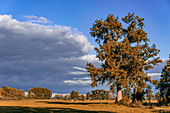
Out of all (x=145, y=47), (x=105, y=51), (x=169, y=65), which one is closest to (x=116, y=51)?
(x=105, y=51)

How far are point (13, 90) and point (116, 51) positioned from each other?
15019cm

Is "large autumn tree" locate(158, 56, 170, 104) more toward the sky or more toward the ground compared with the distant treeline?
more toward the sky

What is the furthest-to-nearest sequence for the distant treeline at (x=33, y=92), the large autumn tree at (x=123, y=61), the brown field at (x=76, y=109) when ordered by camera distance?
the distant treeline at (x=33, y=92), the large autumn tree at (x=123, y=61), the brown field at (x=76, y=109)

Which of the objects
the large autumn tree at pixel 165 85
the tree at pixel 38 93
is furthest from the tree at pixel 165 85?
the tree at pixel 38 93

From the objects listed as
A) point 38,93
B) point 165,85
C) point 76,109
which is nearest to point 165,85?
point 165,85

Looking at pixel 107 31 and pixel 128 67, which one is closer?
pixel 128 67

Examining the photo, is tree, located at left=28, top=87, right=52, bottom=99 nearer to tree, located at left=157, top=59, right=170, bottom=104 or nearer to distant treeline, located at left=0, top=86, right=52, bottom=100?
distant treeline, located at left=0, top=86, right=52, bottom=100

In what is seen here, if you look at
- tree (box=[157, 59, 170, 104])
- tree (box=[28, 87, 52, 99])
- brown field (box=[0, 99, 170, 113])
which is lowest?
tree (box=[28, 87, 52, 99])

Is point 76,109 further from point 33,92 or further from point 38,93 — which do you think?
point 33,92

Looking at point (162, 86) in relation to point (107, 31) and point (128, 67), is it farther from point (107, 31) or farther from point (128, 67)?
point (107, 31)

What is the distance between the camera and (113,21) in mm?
56000

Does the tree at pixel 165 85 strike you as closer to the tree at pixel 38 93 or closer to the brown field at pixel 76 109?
the brown field at pixel 76 109

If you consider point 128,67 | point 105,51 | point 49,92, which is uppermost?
point 105,51

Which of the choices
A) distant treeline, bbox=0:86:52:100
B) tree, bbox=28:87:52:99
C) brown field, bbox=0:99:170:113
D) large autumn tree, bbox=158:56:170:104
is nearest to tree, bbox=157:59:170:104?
large autumn tree, bbox=158:56:170:104
